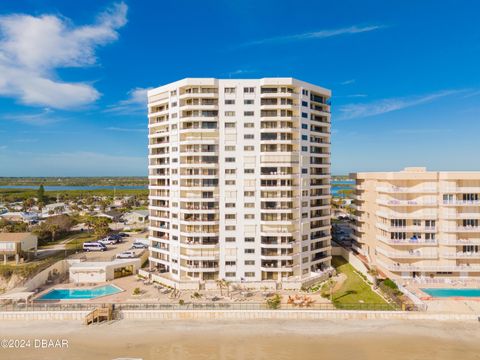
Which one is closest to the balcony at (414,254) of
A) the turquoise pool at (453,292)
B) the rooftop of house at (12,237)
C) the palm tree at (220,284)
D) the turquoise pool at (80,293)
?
the turquoise pool at (453,292)

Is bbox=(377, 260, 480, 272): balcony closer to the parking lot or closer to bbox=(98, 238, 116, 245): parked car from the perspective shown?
the parking lot

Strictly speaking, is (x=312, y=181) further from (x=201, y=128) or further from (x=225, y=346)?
(x=225, y=346)

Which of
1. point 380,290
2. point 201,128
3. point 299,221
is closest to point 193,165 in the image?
point 201,128

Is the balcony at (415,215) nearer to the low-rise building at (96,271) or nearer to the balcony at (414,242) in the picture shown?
the balcony at (414,242)

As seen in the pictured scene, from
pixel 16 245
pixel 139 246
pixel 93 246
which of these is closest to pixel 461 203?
pixel 139 246

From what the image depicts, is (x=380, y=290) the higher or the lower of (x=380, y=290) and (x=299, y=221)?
the lower

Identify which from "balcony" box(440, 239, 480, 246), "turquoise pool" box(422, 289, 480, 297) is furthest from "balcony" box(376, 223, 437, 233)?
"turquoise pool" box(422, 289, 480, 297)
